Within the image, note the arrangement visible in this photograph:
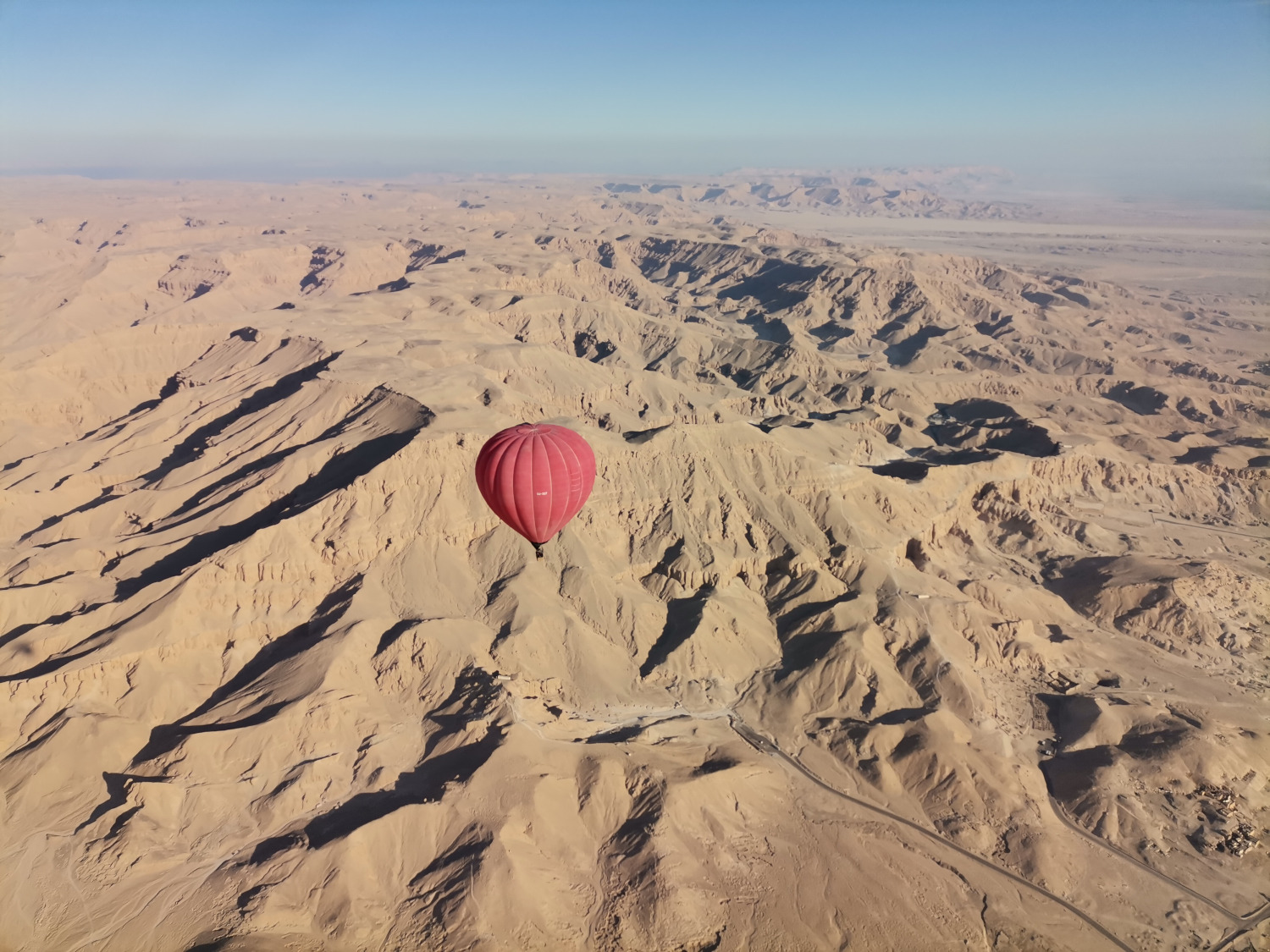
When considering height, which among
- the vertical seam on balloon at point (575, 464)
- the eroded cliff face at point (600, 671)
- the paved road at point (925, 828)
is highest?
the vertical seam on balloon at point (575, 464)

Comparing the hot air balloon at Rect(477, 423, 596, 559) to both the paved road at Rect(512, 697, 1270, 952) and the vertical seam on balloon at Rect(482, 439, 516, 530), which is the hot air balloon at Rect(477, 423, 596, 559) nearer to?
the vertical seam on balloon at Rect(482, 439, 516, 530)

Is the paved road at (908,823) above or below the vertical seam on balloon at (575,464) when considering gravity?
below

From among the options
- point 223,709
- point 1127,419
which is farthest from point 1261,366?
point 223,709

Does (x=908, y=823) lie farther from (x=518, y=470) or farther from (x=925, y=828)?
(x=518, y=470)

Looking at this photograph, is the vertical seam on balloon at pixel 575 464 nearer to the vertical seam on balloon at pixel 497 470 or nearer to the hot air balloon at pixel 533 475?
the hot air balloon at pixel 533 475

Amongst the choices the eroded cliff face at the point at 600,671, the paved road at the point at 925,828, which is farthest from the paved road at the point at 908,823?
the eroded cliff face at the point at 600,671

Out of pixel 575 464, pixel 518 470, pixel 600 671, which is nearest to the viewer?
pixel 518 470

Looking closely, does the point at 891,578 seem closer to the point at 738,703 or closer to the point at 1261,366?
the point at 738,703

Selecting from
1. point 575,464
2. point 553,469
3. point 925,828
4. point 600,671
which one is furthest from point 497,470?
point 925,828

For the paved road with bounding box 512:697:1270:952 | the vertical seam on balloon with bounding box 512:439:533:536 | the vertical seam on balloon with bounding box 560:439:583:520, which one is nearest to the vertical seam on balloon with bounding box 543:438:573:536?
the vertical seam on balloon with bounding box 560:439:583:520
